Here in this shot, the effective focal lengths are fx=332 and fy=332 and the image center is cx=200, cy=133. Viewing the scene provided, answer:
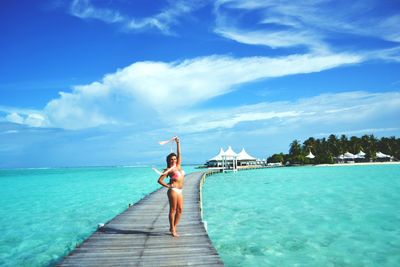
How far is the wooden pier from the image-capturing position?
255 inches

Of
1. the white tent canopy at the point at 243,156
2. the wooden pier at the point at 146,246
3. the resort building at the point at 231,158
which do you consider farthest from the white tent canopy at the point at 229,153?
the wooden pier at the point at 146,246

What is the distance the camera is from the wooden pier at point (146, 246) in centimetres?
647

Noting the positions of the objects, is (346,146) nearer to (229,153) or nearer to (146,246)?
(229,153)

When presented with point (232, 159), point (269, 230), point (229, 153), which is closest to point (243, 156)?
point (232, 159)

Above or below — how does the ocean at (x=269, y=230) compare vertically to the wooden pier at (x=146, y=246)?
below

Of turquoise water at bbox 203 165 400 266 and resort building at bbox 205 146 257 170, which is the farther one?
resort building at bbox 205 146 257 170

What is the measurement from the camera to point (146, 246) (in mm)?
7480

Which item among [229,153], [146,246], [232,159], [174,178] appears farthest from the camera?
[232,159]

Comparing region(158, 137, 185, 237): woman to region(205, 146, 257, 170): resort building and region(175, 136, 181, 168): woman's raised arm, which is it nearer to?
region(175, 136, 181, 168): woman's raised arm

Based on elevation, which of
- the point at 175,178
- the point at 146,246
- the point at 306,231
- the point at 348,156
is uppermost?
the point at 348,156

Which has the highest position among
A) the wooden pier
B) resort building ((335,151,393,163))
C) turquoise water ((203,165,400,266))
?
resort building ((335,151,393,163))

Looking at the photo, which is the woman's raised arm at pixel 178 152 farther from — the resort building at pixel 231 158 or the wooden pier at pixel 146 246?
the resort building at pixel 231 158

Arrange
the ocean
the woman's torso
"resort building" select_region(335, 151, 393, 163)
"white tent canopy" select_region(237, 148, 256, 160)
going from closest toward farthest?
the woman's torso, the ocean, "white tent canopy" select_region(237, 148, 256, 160), "resort building" select_region(335, 151, 393, 163)

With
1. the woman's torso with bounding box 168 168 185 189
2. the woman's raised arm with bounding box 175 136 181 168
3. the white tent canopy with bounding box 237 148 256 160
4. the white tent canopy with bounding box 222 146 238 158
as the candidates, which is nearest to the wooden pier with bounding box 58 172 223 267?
the woman's torso with bounding box 168 168 185 189
